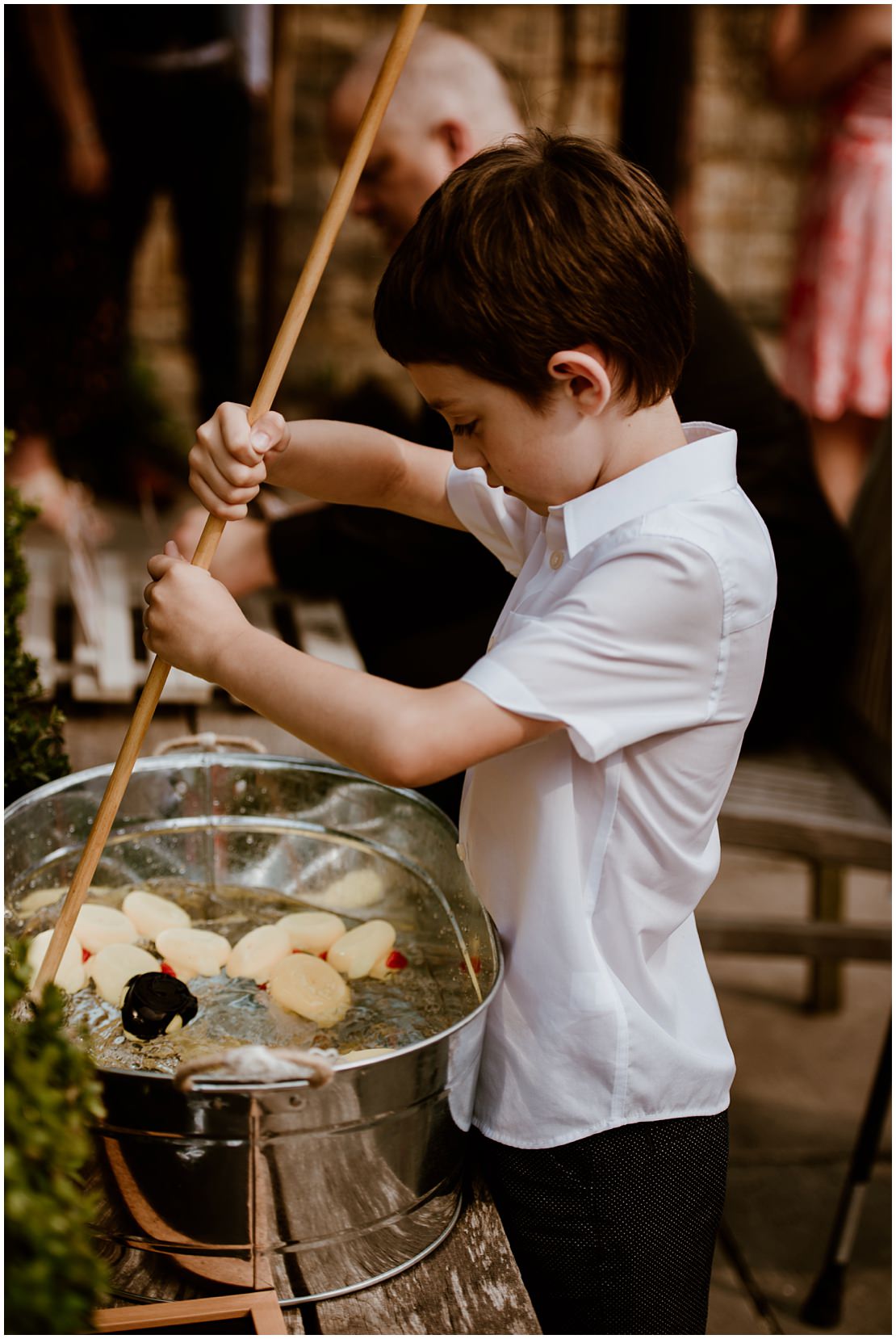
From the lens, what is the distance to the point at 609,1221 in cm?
122

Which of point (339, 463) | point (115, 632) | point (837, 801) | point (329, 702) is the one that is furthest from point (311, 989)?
point (837, 801)

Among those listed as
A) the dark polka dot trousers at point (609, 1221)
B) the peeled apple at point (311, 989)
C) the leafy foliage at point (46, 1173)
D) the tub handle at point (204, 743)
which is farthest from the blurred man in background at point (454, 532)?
the leafy foliage at point (46, 1173)

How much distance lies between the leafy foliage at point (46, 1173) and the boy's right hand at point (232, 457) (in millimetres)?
434

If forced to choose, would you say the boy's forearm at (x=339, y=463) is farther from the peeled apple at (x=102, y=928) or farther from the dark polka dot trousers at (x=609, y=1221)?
the dark polka dot trousers at (x=609, y=1221)

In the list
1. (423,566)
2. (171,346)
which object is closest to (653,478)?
(423,566)

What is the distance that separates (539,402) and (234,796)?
666 mm

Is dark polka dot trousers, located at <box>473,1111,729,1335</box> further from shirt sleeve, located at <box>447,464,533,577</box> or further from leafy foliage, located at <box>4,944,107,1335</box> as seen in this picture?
shirt sleeve, located at <box>447,464,533,577</box>

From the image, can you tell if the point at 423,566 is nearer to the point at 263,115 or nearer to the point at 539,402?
the point at 539,402

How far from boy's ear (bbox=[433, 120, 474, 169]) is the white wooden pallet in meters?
0.83

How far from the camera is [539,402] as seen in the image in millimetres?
1109

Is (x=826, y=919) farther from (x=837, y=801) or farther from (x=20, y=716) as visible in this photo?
(x=20, y=716)

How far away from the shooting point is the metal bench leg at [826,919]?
2994 mm

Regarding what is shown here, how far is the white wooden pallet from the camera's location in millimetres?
2047

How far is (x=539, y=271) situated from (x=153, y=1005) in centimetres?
71
